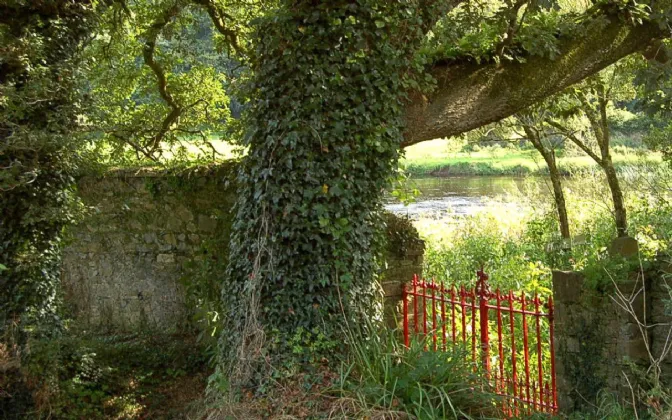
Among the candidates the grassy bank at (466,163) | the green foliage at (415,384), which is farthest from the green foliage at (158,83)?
the grassy bank at (466,163)

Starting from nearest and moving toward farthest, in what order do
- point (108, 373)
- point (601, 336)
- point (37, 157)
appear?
point (601, 336) → point (37, 157) → point (108, 373)

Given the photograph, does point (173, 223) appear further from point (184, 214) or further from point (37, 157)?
point (37, 157)

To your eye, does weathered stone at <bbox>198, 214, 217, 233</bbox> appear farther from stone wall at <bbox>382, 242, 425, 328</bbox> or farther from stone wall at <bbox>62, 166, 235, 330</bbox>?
stone wall at <bbox>382, 242, 425, 328</bbox>

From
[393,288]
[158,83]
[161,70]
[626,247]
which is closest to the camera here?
[626,247]

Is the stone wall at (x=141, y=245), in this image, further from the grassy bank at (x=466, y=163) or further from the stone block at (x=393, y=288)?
the grassy bank at (x=466, y=163)

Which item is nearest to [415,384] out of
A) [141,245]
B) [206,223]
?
[206,223]

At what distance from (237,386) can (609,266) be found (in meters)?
2.91

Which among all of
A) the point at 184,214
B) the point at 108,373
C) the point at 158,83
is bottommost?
the point at 108,373

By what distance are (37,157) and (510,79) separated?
15.5 ft

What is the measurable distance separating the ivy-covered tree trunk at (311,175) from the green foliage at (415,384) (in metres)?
0.41

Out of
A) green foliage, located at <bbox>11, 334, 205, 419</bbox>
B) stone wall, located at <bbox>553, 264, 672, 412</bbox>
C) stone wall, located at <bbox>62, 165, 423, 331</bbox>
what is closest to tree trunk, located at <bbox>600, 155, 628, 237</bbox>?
stone wall, located at <bbox>553, 264, 672, 412</bbox>

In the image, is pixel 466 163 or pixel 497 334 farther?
pixel 466 163

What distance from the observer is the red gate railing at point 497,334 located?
5.30m

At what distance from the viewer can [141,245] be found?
891cm
